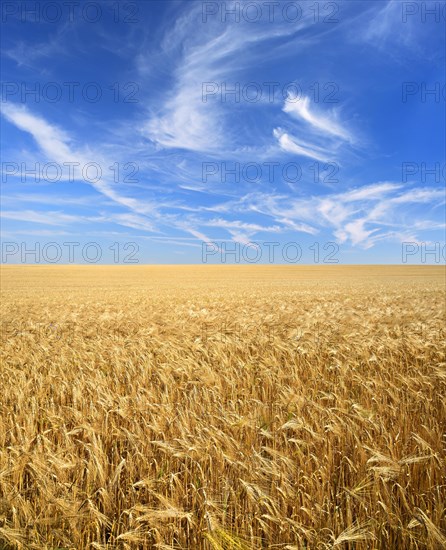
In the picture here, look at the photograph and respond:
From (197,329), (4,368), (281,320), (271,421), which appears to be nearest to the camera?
(271,421)

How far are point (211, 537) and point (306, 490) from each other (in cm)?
92

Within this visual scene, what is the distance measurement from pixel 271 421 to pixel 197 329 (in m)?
5.91

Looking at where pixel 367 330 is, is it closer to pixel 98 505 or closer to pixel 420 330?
pixel 420 330

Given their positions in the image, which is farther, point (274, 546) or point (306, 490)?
point (306, 490)

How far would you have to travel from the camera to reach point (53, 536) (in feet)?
7.11

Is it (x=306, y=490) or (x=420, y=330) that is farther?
(x=420, y=330)

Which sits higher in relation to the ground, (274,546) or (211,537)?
(211,537)

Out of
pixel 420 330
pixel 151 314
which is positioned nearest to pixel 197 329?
pixel 151 314

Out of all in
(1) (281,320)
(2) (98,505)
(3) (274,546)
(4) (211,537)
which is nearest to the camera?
(4) (211,537)

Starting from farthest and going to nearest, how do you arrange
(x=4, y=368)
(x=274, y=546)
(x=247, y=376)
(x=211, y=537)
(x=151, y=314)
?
1. (x=151, y=314)
2. (x=4, y=368)
3. (x=247, y=376)
4. (x=274, y=546)
5. (x=211, y=537)

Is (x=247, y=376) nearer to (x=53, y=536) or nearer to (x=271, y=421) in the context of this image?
(x=271, y=421)

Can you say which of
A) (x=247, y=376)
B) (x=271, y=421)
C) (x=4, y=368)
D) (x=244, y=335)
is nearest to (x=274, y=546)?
(x=271, y=421)

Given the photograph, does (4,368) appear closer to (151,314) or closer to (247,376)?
(247,376)

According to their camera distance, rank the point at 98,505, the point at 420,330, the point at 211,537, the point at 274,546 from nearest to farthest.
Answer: the point at 211,537, the point at 274,546, the point at 98,505, the point at 420,330
